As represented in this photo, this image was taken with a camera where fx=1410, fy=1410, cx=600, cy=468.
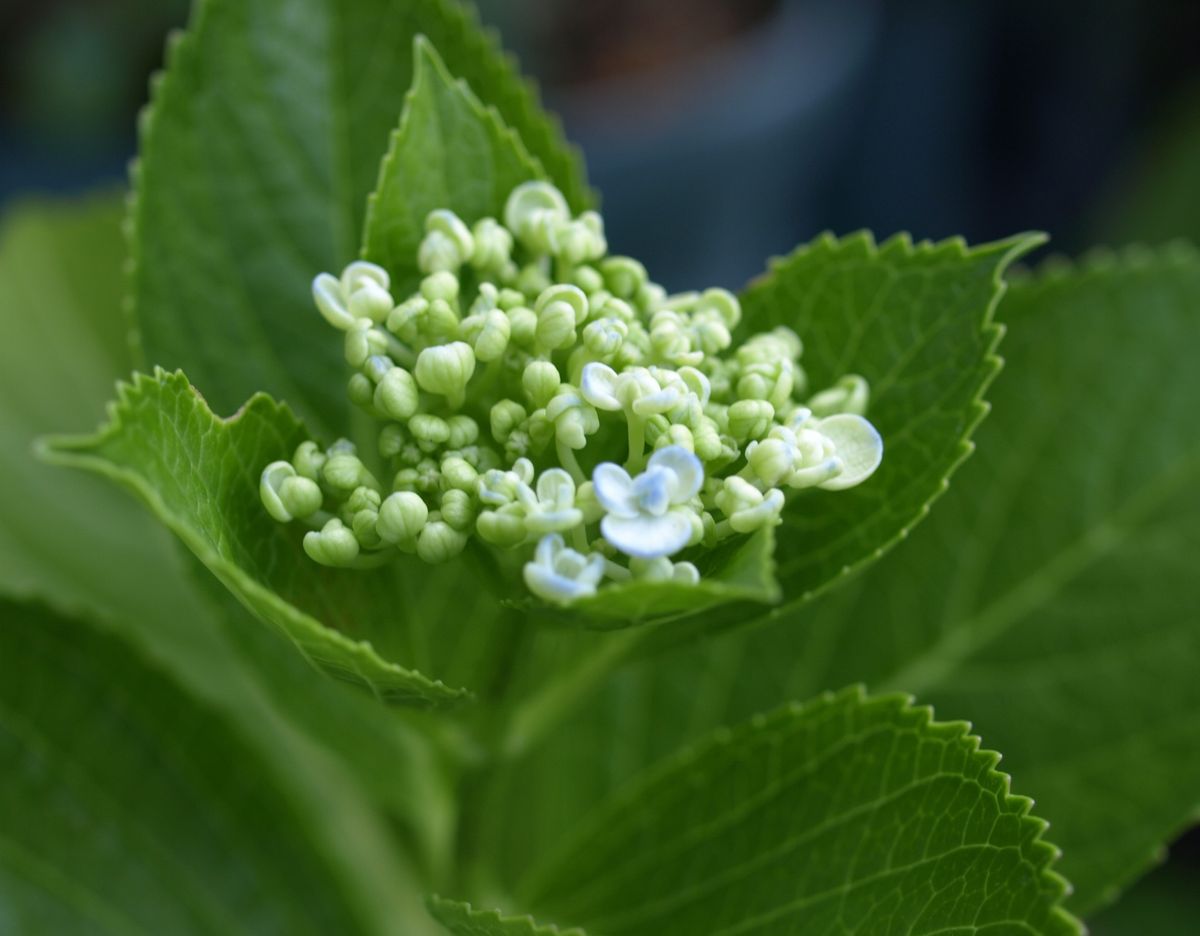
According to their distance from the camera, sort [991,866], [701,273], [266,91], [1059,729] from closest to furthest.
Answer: [991,866]
[266,91]
[1059,729]
[701,273]

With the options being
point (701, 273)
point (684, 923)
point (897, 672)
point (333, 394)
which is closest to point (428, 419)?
point (333, 394)

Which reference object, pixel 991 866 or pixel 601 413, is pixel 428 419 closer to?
pixel 601 413

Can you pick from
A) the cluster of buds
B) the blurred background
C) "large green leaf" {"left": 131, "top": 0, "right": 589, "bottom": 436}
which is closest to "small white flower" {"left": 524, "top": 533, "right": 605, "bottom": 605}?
the cluster of buds

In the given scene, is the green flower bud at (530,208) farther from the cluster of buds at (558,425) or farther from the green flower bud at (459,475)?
the green flower bud at (459,475)

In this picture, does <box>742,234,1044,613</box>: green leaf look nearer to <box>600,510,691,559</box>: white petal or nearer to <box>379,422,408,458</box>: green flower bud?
<box>600,510,691,559</box>: white petal

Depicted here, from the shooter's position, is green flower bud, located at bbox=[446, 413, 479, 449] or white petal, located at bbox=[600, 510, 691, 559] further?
green flower bud, located at bbox=[446, 413, 479, 449]
